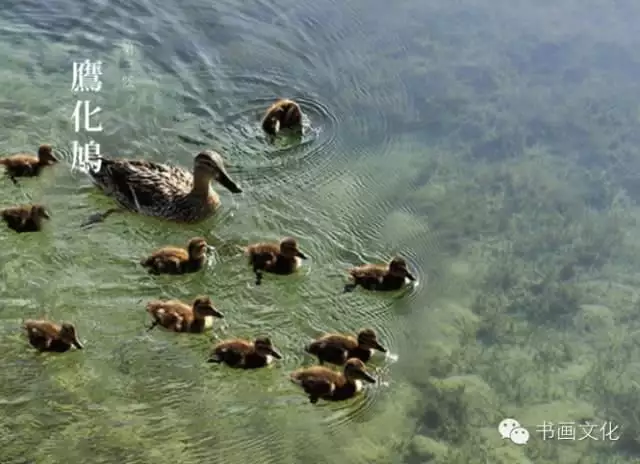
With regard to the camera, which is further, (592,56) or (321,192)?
(592,56)

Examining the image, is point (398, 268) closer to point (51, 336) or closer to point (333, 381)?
point (333, 381)

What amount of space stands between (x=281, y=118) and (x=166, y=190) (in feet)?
3.52

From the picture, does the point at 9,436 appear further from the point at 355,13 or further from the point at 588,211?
the point at 355,13

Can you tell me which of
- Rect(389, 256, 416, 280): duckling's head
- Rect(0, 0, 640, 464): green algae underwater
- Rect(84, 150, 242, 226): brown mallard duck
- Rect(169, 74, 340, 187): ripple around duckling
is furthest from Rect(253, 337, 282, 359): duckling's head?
Rect(169, 74, 340, 187): ripple around duckling

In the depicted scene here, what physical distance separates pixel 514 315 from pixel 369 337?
3.31ft

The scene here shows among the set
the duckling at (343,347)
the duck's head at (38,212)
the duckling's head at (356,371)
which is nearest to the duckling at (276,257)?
the duckling at (343,347)

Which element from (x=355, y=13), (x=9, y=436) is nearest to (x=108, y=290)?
(x=9, y=436)

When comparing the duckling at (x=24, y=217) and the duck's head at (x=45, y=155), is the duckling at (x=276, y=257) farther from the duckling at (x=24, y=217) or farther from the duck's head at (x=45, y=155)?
the duck's head at (x=45, y=155)

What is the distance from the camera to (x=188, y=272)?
19.0ft

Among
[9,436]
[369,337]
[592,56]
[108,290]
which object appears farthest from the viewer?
[592,56]

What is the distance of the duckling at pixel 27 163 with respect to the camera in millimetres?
6402

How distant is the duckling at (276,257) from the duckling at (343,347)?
26.1 inches

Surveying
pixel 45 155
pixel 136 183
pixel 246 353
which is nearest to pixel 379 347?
pixel 246 353

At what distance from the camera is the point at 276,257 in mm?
5789
